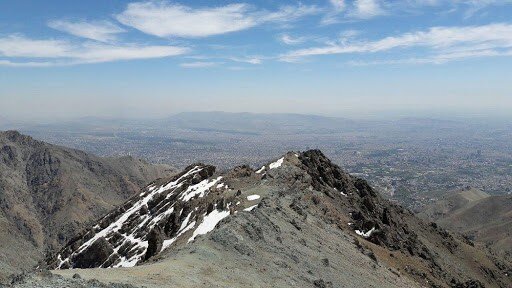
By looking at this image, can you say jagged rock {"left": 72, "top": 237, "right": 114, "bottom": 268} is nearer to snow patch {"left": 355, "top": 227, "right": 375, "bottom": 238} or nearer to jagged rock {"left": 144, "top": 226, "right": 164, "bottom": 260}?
jagged rock {"left": 144, "top": 226, "right": 164, "bottom": 260}

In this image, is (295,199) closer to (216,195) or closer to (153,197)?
(216,195)

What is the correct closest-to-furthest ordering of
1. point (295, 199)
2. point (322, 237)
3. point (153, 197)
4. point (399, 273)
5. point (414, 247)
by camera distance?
1. point (322, 237)
2. point (399, 273)
3. point (295, 199)
4. point (414, 247)
5. point (153, 197)

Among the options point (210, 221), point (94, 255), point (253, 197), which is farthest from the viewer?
point (94, 255)

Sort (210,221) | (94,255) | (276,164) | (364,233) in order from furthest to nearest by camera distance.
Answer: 1. (276,164)
2. (94,255)
3. (364,233)
4. (210,221)

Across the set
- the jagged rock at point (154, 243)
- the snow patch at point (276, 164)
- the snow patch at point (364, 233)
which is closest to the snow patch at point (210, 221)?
the jagged rock at point (154, 243)

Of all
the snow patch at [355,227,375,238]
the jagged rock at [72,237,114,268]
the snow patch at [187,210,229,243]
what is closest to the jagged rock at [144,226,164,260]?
the snow patch at [187,210,229,243]

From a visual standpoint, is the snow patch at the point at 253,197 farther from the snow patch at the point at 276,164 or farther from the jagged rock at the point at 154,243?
the snow patch at the point at 276,164

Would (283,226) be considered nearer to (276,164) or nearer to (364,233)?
(364,233)

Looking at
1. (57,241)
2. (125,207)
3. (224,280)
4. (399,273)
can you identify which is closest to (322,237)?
(399,273)

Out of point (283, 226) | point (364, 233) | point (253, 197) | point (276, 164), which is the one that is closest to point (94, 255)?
point (253, 197)
